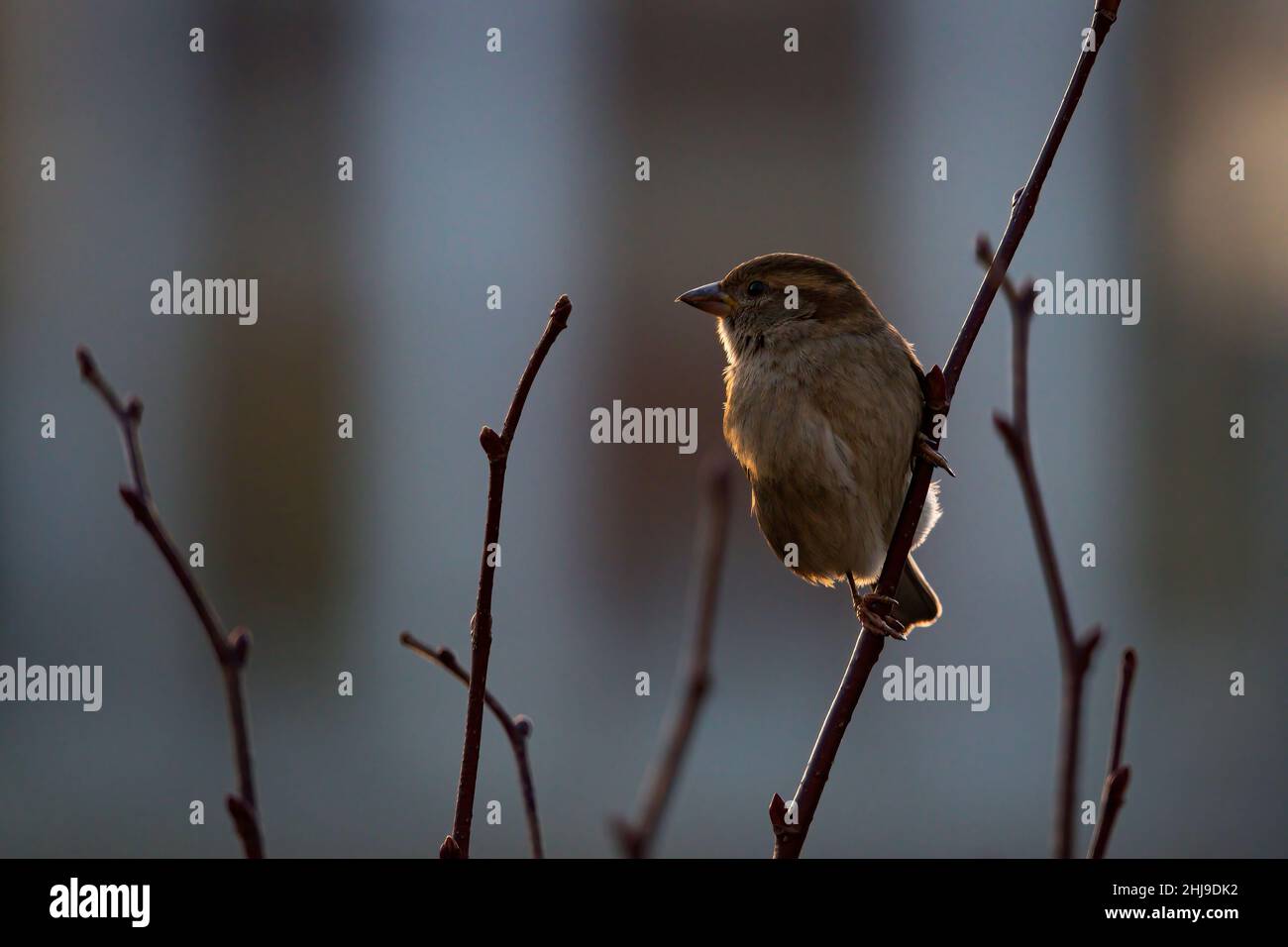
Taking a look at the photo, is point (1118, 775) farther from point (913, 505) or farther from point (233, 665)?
point (233, 665)

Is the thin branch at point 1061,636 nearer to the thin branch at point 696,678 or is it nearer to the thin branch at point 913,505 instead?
the thin branch at point 913,505

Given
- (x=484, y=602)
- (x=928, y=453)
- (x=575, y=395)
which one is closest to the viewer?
(x=484, y=602)

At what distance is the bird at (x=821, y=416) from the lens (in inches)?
77.5

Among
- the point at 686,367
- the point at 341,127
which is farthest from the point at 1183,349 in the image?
the point at 341,127

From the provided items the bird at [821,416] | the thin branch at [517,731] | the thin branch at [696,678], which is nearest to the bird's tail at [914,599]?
the bird at [821,416]

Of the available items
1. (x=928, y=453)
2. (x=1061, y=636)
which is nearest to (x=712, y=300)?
(x=928, y=453)

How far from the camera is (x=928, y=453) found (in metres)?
1.58

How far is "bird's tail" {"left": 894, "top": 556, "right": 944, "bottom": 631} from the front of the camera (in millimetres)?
2150

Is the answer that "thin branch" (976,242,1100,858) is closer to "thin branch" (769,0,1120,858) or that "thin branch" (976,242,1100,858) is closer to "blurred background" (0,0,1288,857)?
"thin branch" (769,0,1120,858)

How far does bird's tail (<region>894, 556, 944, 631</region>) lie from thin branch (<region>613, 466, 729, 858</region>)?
161 centimetres

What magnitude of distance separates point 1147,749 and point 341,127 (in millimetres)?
3812

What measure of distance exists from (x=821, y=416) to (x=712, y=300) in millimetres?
369

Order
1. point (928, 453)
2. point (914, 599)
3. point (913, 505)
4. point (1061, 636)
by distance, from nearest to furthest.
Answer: point (1061, 636)
point (913, 505)
point (928, 453)
point (914, 599)
